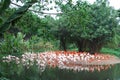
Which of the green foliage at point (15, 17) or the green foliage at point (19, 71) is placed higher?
the green foliage at point (15, 17)

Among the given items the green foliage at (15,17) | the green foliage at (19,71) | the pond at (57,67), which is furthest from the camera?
the pond at (57,67)

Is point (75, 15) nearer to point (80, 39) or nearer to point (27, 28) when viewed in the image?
point (27, 28)

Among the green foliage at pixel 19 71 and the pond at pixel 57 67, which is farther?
the pond at pixel 57 67

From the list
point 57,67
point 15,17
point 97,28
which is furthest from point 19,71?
point 97,28

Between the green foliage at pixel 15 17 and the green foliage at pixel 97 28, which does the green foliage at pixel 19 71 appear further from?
the green foliage at pixel 97 28

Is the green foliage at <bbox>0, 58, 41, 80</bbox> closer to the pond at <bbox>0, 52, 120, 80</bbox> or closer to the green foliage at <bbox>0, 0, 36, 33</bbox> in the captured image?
the pond at <bbox>0, 52, 120, 80</bbox>

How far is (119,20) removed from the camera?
29.0 metres

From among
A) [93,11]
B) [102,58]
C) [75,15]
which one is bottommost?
[102,58]

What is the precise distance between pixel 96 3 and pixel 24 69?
13881 millimetres

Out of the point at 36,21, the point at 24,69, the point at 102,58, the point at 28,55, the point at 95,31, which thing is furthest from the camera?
the point at 95,31

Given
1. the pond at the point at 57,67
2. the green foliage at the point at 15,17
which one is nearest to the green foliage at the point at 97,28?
the pond at the point at 57,67

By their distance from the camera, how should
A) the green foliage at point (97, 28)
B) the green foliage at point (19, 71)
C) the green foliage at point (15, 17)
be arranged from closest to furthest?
the green foliage at point (15, 17)
the green foliage at point (19, 71)
the green foliage at point (97, 28)

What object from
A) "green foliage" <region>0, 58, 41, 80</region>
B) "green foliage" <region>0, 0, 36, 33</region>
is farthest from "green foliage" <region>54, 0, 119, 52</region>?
"green foliage" <region>0, 0, 36, 33</region>

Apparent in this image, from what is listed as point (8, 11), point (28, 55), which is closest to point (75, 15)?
point (8, 11)
